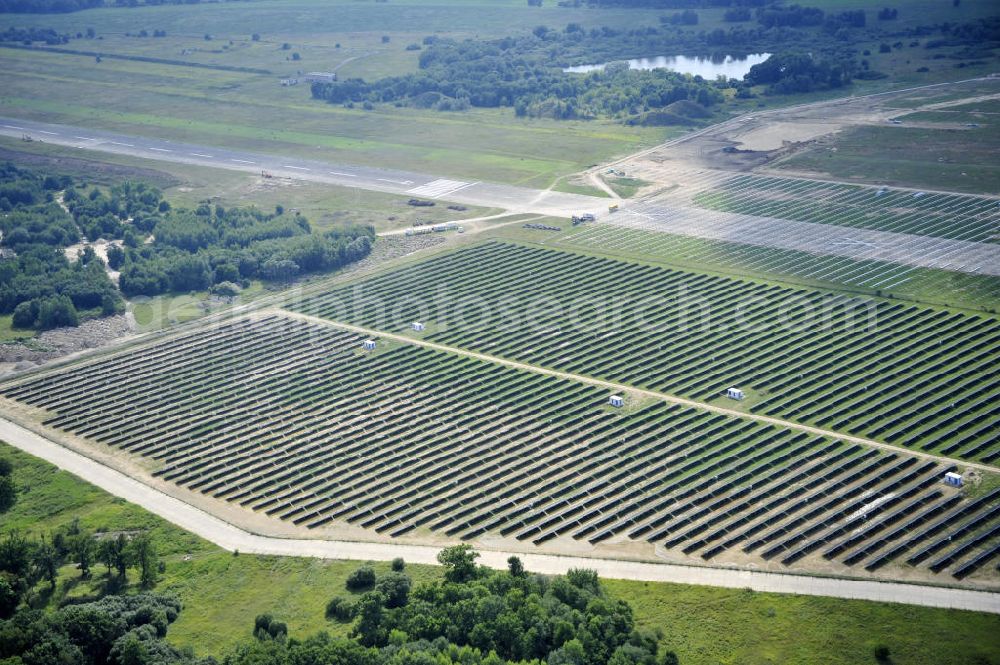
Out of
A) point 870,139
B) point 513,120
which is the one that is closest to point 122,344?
point 513,120

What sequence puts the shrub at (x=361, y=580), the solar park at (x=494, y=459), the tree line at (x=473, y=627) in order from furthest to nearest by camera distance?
1. the solar park at (x=494, y=459)
2. the shrub at (x=361, y=580)
3. the tree line at (x=473, y=627)

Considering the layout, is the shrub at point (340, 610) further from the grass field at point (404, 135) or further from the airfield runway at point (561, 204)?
the grass field at point (404, 135)

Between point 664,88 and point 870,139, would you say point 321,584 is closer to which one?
point 870,139

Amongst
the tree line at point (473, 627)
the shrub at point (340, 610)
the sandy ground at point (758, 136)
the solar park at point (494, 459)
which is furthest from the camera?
the sandy ground at point (758, 136)

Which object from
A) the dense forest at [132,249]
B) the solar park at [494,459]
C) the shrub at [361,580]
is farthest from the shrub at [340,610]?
the dense forest at [132,249]

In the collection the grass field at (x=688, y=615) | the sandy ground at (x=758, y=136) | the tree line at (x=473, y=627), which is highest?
the sandy ground at (x=758, y=136)

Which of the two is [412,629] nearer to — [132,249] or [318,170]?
[132,249]
